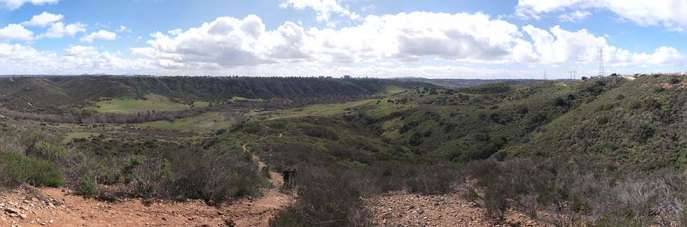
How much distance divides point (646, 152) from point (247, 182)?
100.0 ft

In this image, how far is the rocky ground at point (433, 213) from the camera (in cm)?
1162

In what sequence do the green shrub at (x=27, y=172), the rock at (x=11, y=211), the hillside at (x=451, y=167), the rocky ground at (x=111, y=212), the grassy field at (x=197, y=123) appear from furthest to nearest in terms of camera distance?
the grassy field at (x=197, y=123), the hillside at (x=451, y=167), the green shrub at (x=27, y=172), the rocky ground at (x=111, y=212), the rock at (x=11, y=211)

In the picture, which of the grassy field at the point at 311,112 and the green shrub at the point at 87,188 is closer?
the green shrub at the point at 87,188

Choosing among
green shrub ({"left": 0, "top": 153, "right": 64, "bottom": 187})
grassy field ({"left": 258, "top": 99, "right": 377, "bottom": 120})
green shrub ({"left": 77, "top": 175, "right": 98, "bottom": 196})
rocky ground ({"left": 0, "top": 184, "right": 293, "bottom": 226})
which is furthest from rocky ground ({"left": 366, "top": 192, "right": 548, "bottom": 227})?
grassy field ({"left": 258, "top": 99, "right": 377, "bottom": 120})

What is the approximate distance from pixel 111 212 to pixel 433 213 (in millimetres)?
7655

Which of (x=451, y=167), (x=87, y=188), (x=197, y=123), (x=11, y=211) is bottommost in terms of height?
(x=197, y=123)

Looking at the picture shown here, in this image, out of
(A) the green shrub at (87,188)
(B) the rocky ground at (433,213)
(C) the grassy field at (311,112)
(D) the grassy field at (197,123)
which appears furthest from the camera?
(C) the grassy field at (311,112)

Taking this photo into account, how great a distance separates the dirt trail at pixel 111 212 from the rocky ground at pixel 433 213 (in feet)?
9.87

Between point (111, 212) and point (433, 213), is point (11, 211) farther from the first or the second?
point (433, 213)

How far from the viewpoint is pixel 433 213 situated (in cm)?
1293

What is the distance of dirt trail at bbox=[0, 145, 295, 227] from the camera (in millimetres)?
8516

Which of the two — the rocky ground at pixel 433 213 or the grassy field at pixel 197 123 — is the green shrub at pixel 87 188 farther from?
the grassy field at pixel 197 123

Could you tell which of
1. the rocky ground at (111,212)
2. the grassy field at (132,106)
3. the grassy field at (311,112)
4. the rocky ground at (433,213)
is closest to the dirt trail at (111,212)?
the rocky ground at (111,212)

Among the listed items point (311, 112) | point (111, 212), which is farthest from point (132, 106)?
point (111, 212)
